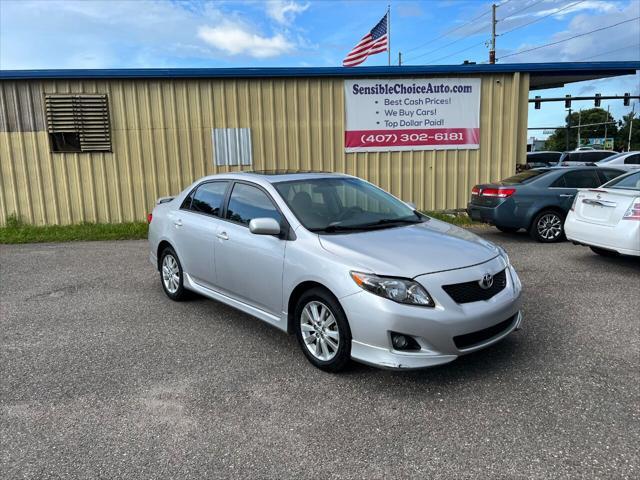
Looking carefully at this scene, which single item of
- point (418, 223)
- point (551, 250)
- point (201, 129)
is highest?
point (201, 129)

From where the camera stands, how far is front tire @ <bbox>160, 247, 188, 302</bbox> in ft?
18.9

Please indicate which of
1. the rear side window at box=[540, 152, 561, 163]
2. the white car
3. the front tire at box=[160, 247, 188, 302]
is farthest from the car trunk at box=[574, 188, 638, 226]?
the rear side window at box=[540, 152, 561, 163]

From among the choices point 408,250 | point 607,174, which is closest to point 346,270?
point 408,250

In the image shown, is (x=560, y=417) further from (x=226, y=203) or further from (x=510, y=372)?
(x=226, y=203)

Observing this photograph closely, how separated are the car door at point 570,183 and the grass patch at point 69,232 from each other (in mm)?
8123

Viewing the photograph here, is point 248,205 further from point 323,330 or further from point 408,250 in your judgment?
point 408,250

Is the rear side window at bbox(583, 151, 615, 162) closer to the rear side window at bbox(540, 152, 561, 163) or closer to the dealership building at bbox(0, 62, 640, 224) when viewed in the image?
the rear side window at bbox(540, 152, 561, 163)

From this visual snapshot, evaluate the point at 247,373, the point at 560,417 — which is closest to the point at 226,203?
the point at 247,373

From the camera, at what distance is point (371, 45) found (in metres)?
16.7

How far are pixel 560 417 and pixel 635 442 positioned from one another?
421mm

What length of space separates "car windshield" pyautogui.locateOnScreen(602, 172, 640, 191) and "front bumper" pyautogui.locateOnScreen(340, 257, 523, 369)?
478 centimetres

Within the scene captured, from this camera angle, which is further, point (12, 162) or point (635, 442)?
point (12, 162)

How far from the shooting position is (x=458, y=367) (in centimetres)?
400

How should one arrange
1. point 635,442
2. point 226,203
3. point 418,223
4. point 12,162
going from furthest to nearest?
point 12,162 < point 226,203 < point 418,223 < point 635,442
